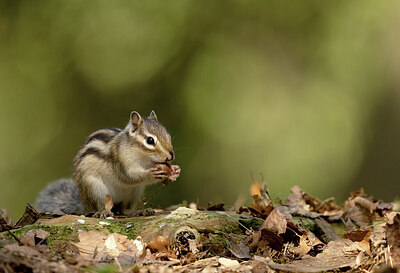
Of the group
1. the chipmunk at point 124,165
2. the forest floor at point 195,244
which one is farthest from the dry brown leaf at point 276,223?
the chipmunk at point 124,165

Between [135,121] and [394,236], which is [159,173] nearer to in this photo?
[135,121]

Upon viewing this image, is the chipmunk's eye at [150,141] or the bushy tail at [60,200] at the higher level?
the chipmunk's eye at [150,141]

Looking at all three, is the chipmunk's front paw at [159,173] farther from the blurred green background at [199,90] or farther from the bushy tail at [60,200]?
the blurred green background at [199,90]

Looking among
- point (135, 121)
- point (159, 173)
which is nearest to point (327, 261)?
point (159, 173)

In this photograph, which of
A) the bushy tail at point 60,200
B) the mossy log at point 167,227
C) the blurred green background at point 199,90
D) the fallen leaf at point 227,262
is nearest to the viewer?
the fallen leaf at point 227,262

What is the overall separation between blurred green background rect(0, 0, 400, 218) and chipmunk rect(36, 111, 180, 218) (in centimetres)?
377

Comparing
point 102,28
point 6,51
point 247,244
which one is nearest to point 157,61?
point 102,28

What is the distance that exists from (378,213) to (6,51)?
22.0 ft

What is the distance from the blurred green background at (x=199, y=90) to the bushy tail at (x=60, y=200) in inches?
134

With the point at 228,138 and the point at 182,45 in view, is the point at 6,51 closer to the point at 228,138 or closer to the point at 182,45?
the point at 182,45

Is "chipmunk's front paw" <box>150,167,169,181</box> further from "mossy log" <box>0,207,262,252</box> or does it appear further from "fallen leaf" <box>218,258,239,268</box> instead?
"fallen leaf" <box>218,258,239,268</box>

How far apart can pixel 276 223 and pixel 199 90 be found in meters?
5.72

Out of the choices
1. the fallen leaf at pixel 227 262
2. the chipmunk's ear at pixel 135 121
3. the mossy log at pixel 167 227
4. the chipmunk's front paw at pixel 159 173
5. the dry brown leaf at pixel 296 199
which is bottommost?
the fallen leaf at pixel 227 262

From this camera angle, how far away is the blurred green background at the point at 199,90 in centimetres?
778
